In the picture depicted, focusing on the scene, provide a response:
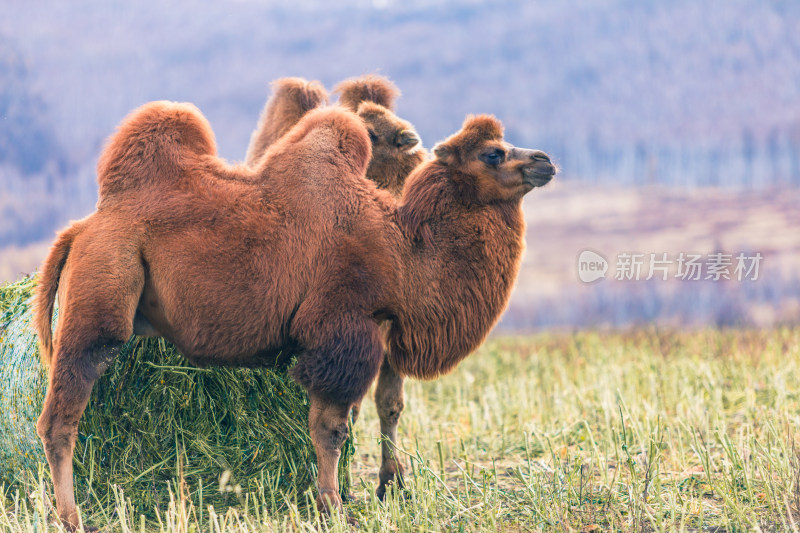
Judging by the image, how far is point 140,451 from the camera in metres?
5.49

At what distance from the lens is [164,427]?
5531 millimetres

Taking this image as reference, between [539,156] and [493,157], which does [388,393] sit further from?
[539,156]

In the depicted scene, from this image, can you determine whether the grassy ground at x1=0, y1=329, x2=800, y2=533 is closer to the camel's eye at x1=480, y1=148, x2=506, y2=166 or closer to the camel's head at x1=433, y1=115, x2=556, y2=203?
the camel's head at x1=433, y1=115, x2=556, y2=203

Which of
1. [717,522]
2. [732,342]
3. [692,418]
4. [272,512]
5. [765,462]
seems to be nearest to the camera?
[717,522]

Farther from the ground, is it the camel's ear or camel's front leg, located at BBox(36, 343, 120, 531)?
the camel's ear

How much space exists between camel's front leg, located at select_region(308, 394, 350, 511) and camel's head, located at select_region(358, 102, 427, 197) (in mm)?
1852

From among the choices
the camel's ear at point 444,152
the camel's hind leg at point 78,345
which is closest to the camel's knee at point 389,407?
the camel's ear at point 444,152

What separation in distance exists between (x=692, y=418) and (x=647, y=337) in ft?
17.7

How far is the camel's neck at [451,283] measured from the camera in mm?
4953

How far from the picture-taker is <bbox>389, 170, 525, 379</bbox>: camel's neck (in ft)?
16.3

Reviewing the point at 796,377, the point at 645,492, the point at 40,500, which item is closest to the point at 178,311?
the point at 40,500

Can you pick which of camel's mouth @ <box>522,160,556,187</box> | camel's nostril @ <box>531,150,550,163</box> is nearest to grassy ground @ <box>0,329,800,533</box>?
camel's mouth @ <box>522,160,556,187</box>

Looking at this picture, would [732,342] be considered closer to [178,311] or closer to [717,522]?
[717,522]

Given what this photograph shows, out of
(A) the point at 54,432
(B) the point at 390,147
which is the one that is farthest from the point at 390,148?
(A) the point at 54,432
